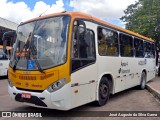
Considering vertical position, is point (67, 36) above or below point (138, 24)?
below

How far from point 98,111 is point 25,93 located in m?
2.25

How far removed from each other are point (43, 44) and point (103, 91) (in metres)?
2.73

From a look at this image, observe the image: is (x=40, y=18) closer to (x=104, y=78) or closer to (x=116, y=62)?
(x=104, y=78)

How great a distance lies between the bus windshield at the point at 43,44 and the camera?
613cm

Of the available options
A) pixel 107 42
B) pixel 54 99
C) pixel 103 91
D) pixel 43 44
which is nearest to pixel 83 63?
pixel 43 44

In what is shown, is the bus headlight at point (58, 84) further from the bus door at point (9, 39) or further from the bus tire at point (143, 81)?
the bus tire at point (143, 81)

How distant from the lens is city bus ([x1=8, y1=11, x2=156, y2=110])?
600 centimetres

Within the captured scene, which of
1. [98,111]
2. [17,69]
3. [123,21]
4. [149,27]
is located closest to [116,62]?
[98,111]

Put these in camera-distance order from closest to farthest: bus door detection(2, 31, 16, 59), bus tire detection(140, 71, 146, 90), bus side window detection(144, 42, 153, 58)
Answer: bus door detection(2, 31, 16, 59) → bus tire detection(140, 71, 146, 90) → bus side window detection(144, 42, 153, 58)

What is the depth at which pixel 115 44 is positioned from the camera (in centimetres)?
904

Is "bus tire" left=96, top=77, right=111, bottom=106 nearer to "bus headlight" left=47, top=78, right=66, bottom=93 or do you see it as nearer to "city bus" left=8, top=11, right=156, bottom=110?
"city bus" left=8, top=11, right=156, bottom=110

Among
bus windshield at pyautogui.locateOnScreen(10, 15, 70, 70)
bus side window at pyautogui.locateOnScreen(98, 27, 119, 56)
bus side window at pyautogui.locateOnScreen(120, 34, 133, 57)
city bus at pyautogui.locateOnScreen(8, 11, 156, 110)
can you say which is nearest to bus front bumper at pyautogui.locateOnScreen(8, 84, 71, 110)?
city bus at pyautogui.locateOnScreen(8, 11, 156, 110)

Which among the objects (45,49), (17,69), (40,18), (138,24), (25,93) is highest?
(138,24)

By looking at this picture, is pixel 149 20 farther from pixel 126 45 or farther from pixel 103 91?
pixel 103 91
